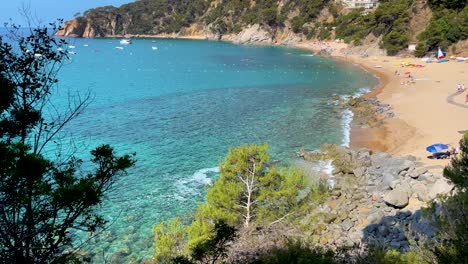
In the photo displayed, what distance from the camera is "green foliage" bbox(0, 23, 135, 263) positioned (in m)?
6.95

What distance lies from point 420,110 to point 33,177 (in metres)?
39.9

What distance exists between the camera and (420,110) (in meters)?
39.4

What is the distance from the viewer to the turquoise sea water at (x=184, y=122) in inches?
840

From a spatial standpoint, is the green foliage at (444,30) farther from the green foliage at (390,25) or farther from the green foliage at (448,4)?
the green foliage at (390,25)

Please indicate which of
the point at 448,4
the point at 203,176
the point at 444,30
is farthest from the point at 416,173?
the point at 448,4

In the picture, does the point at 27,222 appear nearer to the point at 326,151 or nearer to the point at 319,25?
the point at 326,151

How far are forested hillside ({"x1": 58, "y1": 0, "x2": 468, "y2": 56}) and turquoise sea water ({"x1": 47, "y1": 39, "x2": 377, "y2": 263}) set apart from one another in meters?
17.6

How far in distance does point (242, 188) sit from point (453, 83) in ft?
155

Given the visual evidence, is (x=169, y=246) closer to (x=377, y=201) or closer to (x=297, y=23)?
(x=377, y=201)

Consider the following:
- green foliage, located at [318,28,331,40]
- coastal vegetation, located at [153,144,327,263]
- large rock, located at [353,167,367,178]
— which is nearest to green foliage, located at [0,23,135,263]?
coastal vegetation, located at [153,144,327,263]

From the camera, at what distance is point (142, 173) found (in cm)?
2603

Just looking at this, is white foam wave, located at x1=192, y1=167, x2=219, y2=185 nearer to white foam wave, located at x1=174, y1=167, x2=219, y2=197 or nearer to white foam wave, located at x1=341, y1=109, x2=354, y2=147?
white foam wave, located at x1=174, y1=167, x2=219, y2=197

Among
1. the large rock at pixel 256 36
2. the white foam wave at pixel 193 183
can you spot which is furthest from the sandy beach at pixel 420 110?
the large rock at pixel 256 36

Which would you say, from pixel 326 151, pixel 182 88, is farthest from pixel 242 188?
pixel 182 88
